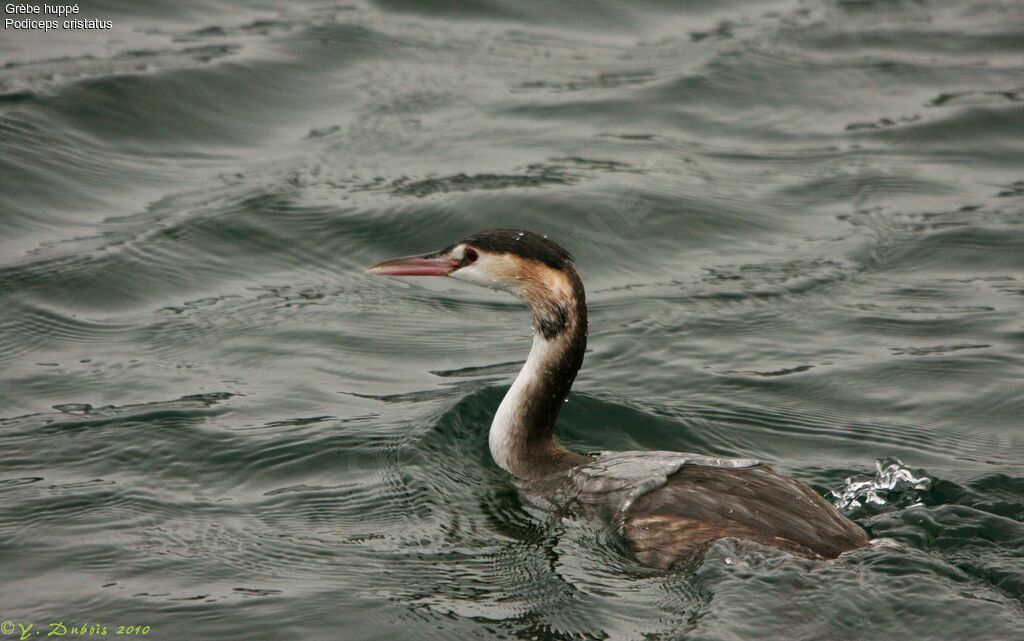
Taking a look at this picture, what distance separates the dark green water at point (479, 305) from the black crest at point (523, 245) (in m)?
1.28

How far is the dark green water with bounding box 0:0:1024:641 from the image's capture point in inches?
257

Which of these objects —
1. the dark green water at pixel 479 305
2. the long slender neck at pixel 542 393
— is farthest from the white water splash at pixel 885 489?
the long slender neck at pixel 542 393

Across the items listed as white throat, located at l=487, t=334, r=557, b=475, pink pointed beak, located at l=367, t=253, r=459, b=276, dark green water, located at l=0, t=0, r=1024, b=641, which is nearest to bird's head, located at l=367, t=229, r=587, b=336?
pink pointed beak, located at l=367, t=253, r=459, b=276

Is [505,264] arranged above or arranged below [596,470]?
above

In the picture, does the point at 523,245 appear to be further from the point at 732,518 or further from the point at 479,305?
the point at 479,305

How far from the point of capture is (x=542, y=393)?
7.94m

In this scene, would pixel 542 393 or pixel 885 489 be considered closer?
pixel 885 489

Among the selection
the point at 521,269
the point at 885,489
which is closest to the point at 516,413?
A: the point at 521,269

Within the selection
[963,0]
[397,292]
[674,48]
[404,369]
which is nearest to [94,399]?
[404,369]

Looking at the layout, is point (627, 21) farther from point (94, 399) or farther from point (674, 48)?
point (94, 399)

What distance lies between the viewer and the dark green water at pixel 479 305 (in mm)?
6523

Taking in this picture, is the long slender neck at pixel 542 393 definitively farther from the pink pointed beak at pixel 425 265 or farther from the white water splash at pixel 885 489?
the white water splash at pixel 885 489

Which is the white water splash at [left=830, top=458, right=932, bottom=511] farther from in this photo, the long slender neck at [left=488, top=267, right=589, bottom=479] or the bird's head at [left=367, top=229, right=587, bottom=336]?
the bird's head at [left=367, top=229, right=587, bottom=336]

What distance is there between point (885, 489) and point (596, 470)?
5.34 feet
